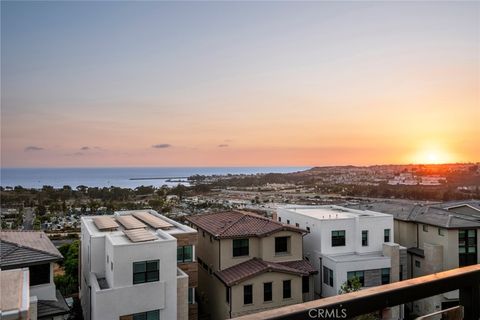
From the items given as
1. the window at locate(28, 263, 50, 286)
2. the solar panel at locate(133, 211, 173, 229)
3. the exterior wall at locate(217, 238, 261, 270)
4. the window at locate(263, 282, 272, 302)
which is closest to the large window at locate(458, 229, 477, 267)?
the window at locate(263, 282, 272, 302)

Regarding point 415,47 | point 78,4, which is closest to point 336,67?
point 415,47

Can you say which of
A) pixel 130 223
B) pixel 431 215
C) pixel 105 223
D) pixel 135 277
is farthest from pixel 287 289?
pixel 431 215

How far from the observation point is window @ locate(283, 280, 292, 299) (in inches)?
619

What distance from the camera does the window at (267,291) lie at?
50.5ft

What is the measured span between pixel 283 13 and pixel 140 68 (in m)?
11.7

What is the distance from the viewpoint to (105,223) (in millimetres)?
15656

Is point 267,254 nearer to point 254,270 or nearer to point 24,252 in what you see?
point 254,270

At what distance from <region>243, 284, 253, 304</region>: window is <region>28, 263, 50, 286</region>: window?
Result: 286 inches

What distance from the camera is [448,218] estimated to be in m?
19.2

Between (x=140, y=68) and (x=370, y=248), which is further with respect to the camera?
(x=140, y=68)

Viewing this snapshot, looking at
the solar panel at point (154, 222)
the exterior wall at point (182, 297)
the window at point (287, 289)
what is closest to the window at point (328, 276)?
the window at point (287, 289)

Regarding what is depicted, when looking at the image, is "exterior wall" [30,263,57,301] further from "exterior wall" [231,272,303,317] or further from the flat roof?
the flat roof

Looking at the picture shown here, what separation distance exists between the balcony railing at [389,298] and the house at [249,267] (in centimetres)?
1356

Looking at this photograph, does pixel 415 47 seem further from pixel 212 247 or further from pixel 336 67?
pixel 212 247
